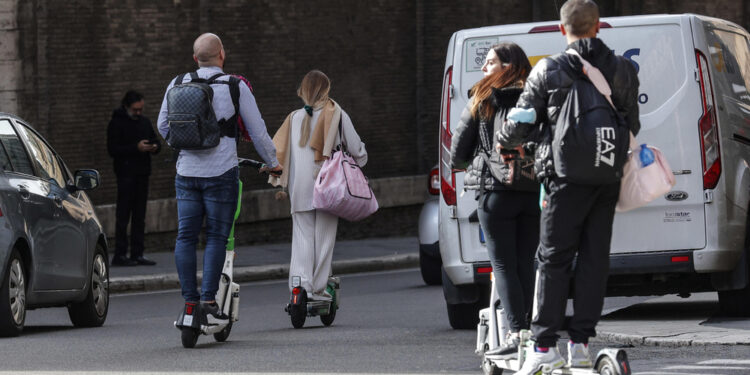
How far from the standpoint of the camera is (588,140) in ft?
21.7

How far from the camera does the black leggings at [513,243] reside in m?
7.47

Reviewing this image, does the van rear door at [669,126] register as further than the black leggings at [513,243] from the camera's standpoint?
Yes

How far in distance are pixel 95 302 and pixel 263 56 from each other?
9787 millimetres

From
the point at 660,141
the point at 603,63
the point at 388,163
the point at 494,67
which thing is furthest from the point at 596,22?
the point at 388,163

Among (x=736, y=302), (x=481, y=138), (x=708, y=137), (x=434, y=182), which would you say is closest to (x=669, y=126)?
(x=708, y=137)

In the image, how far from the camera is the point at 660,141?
1010 centimetres

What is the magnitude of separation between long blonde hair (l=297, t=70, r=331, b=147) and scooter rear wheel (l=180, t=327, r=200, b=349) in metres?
2.16

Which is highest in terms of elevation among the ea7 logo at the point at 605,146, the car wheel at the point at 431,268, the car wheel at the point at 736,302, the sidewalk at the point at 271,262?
the ea7 logo at the point at 605,146

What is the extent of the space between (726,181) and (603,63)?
3534mm

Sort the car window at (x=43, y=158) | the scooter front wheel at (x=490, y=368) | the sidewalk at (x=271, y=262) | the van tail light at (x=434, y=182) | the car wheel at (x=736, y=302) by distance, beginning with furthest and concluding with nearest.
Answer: the sidewalk at (x=271, y=262) < the van tail light at (x=434, y=182) < the car window at (x=43, y=158) < the car wheel at (x=736, y=302) < the scooter front wheel at (x=490, y=368)

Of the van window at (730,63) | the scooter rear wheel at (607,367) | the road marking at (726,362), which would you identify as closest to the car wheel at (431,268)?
the van window at (730,63)

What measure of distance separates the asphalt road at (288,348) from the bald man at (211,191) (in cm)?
41

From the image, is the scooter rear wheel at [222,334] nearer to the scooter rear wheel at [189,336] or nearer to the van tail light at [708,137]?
the scooter rear wheel at [189,336]

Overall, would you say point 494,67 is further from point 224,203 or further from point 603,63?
point 224,203
